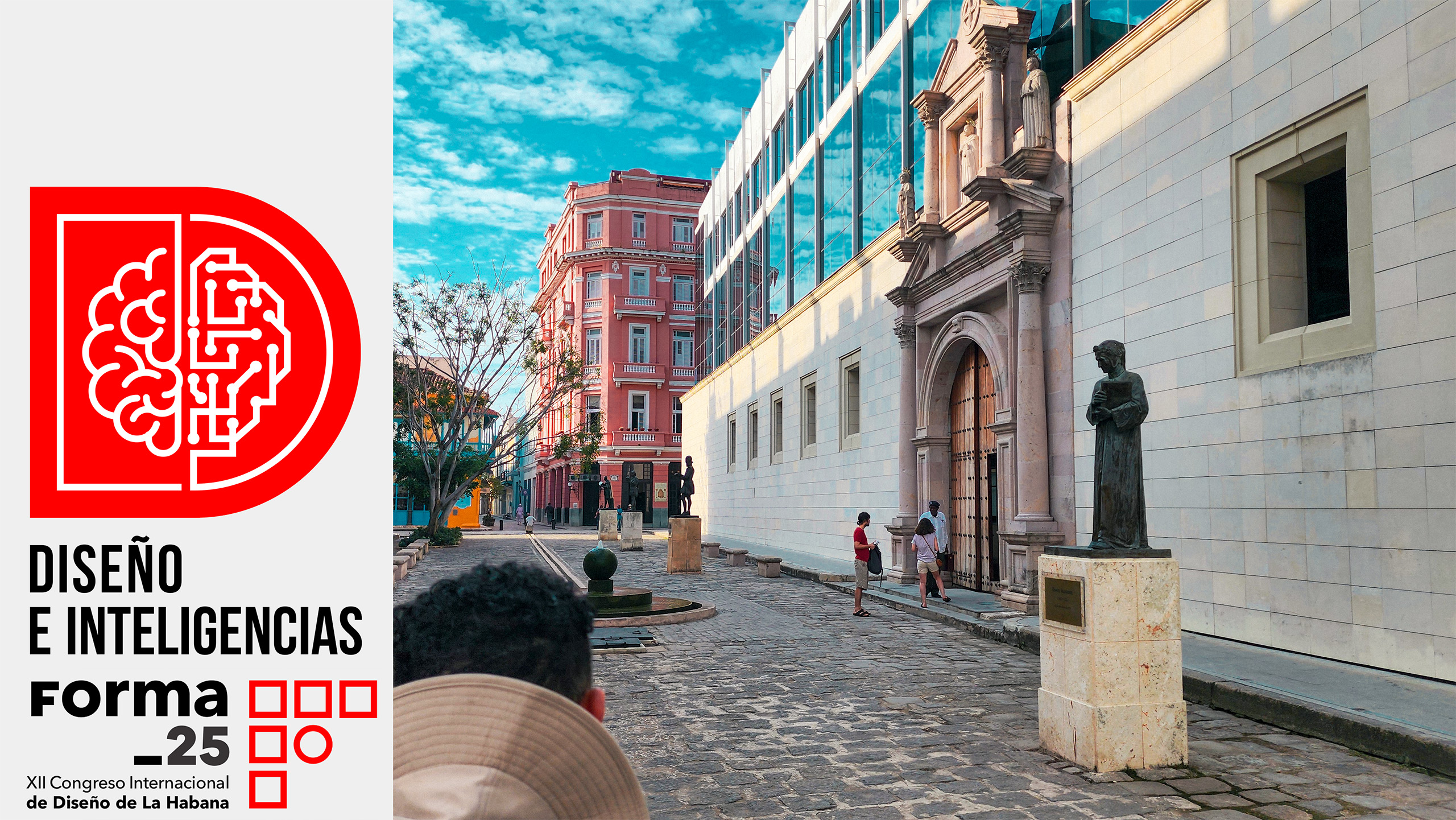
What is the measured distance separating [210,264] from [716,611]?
1271 cm

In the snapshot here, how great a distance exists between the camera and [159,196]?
1.66 metres

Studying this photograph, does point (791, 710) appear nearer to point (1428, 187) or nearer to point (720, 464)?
point (1428, 187)

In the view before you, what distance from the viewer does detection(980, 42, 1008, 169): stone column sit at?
1443cm

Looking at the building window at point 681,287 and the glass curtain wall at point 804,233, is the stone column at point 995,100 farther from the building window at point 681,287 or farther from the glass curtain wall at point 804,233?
the building window at point 681,287

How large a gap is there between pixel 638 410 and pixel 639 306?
5481 mm

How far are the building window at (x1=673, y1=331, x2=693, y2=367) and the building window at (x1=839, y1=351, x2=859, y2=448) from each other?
99.9 ft

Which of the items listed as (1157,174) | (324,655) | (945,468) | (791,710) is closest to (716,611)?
(945,468)

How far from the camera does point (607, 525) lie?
36.2 meters

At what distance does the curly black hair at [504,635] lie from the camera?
1.40 metres

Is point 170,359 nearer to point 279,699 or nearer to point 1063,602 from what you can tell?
point 279,699

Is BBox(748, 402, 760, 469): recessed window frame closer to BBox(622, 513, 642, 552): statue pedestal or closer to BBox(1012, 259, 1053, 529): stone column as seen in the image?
BBox(622, 513, 642, 552): statue pedestal

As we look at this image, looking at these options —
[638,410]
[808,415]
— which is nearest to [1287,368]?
[808,415]

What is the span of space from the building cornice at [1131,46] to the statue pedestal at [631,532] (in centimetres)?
1995

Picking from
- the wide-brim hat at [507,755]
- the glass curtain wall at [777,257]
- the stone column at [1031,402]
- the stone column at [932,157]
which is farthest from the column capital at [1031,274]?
the glass curtain wall at [777,257]
